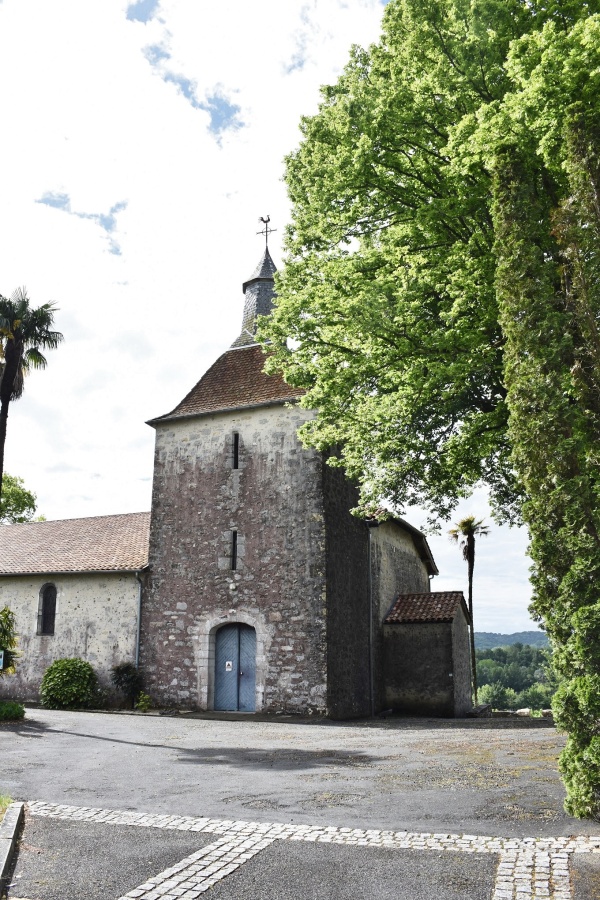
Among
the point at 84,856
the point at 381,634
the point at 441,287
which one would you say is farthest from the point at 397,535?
the point at 84,856

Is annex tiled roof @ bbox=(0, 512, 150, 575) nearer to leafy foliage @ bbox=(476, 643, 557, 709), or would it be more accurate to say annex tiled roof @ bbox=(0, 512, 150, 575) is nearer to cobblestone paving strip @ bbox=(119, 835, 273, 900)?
cobblestone paving strip @ bbox=(119, 835, 273, 900)

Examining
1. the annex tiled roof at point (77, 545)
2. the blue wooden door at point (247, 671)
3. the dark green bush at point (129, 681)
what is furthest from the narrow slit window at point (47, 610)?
the blue wooden door at point (247, 671)

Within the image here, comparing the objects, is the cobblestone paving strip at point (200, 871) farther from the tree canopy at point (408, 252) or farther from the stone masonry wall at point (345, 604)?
the stone masonry wall at point (345, 604)

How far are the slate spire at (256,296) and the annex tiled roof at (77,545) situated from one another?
761 cm

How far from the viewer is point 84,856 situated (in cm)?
553

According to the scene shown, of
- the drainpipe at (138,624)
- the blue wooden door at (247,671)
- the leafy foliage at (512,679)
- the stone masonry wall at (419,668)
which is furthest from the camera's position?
the leafy foliage at (512,679)

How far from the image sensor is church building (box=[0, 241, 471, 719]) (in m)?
18.9

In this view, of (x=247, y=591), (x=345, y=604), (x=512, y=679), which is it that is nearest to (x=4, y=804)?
(x=247, y=591)

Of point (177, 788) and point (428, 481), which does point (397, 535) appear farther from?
point (177, 788)

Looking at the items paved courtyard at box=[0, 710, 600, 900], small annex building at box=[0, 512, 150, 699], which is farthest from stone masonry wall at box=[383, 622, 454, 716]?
paved courtyard at box=[0, 710, 600, 900]

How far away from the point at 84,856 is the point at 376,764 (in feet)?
17.6

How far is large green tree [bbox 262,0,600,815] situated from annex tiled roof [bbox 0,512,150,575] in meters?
9.99

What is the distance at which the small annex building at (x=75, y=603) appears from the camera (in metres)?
21.1

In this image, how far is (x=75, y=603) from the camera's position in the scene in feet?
72.4
